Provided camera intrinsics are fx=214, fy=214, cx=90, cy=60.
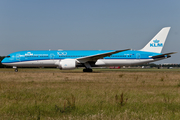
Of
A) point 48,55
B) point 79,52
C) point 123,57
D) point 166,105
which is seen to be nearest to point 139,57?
point 123,57

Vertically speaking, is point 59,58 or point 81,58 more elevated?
point 59,58

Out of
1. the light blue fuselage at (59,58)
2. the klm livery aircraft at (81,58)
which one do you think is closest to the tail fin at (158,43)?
the klm livery aircraft at (81,58)

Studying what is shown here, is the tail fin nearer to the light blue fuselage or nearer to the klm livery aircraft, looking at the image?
the klm livery aircraft

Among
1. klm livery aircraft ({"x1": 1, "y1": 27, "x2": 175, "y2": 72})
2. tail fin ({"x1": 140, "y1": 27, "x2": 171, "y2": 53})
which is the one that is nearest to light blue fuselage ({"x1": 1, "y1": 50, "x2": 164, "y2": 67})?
klm livery aircraft ({"x1": 1, "y1": 27, "x2": 175, "y2": 72})

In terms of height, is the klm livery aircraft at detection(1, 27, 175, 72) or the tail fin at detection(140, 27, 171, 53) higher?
the tail fin at detection(140, 27, 171, 53)

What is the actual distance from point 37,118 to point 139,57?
2963 cm

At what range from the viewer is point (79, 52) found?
32.9 meters

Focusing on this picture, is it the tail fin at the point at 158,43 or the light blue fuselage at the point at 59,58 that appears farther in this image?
the tail fin at the point at 158,43

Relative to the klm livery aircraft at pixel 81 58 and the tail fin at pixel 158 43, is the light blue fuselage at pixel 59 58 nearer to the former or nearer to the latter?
the klm livery aircraft at pixel 81 58

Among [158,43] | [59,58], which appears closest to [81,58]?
[59,58]

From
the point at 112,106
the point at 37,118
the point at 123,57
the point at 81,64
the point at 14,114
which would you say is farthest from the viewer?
the point at 123,57

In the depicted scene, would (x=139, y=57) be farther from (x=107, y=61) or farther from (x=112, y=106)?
(x=112, y=106)

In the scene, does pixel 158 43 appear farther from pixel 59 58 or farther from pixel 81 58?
pixel 59 58

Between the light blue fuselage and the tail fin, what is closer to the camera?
the light blue fuselage
